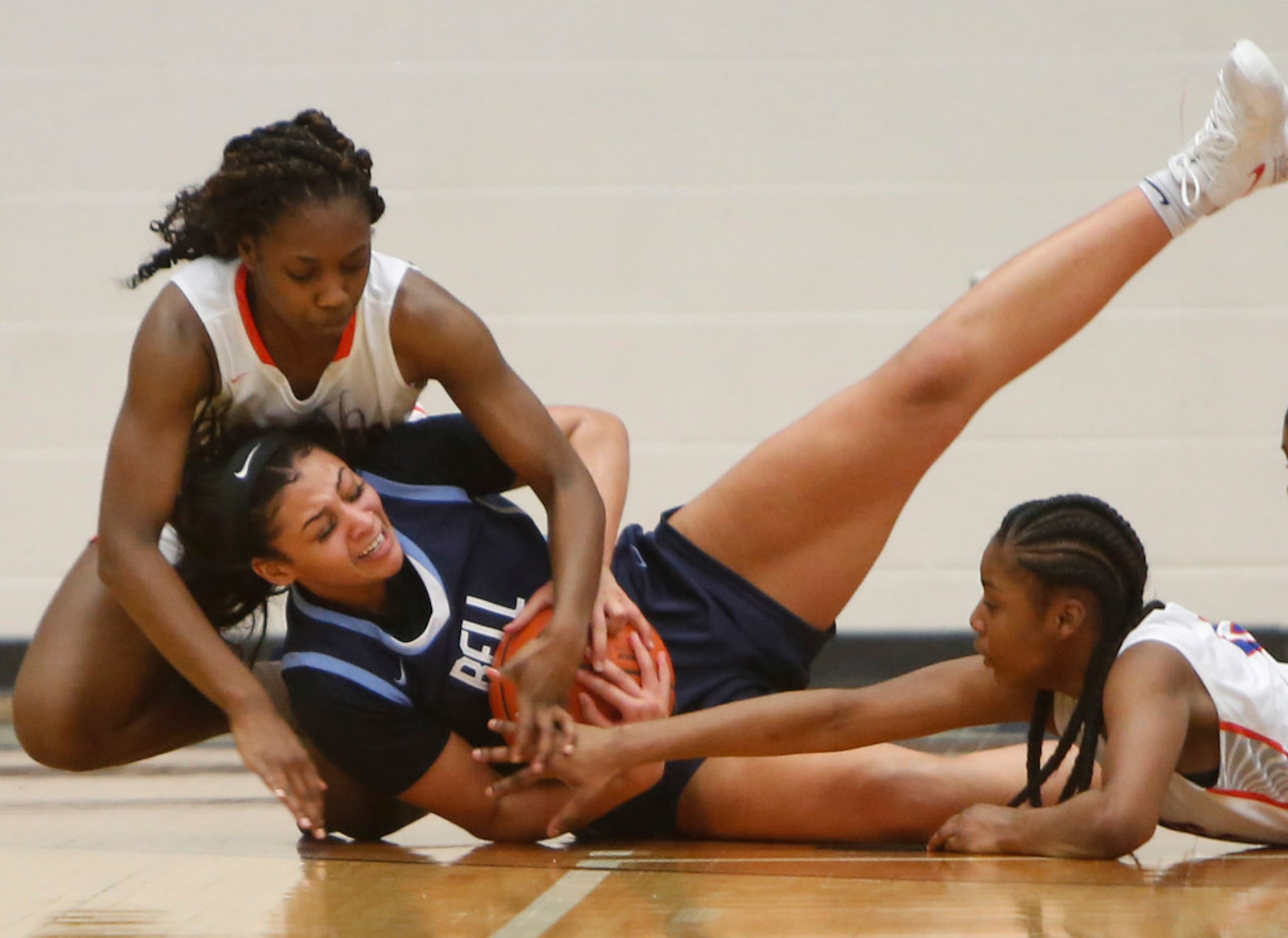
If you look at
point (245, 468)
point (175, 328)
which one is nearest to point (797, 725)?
point (245, 468)

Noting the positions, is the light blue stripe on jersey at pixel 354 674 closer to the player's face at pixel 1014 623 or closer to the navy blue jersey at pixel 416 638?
the navy blue jersey at pixel 416 638

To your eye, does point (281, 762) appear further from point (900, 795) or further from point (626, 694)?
point (900, 795)

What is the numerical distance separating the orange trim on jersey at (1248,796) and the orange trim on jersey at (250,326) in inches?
55.1

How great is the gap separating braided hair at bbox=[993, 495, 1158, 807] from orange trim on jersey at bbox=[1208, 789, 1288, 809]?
16cm

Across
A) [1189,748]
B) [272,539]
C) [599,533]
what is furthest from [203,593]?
[1189,748]

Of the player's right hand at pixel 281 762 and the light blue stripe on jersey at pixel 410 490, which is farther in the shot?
the light blue stripe on jersey at pixel 410 490

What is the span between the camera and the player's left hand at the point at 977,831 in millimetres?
2062

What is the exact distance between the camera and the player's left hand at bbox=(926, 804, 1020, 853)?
206 centimetres

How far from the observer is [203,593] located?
246 cm

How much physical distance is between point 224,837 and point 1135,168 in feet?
9.58

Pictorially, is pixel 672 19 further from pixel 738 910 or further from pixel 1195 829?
pixel 738 910

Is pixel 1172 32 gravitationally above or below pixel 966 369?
above

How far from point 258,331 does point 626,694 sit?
72 cm

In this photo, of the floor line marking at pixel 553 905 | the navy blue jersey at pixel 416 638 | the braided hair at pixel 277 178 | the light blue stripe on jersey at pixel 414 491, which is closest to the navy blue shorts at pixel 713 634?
the navy blue jersey at pixel 416 638
